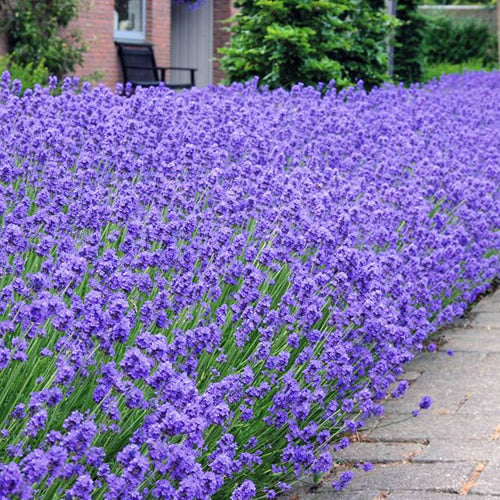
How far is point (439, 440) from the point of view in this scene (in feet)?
14.1

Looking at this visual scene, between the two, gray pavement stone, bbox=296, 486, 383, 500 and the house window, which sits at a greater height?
the house window

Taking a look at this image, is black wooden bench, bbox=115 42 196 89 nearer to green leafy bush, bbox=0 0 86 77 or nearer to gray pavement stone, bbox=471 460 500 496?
green leafy bush, bbox=0 0 86 77

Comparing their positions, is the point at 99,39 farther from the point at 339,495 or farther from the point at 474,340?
the point at 339,495

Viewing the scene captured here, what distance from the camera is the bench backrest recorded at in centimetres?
1769

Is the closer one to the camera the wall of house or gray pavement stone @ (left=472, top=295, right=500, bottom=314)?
gray pavement stone @ (left=472, top=295, right=500, bottom=314)

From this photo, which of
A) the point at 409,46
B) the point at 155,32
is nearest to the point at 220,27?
the point at 155,32

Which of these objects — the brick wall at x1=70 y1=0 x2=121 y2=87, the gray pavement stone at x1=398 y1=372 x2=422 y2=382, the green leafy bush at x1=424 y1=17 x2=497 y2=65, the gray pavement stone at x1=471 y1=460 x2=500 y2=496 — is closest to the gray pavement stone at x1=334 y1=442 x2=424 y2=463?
the gray pavement stone at x1=471 y1=460 x2=500 y2=496

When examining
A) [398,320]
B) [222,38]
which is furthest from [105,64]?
[398,320]

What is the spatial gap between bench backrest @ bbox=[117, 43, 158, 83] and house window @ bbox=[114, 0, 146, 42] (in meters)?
0.33

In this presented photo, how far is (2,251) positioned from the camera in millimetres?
3189

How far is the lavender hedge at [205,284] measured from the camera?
2.65 m

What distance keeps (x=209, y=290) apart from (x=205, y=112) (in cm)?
319

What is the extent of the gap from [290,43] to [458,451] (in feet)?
30.4

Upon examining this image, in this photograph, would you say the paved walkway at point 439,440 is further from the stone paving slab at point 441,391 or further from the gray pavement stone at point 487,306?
the gray pavement stone at point 487,306
